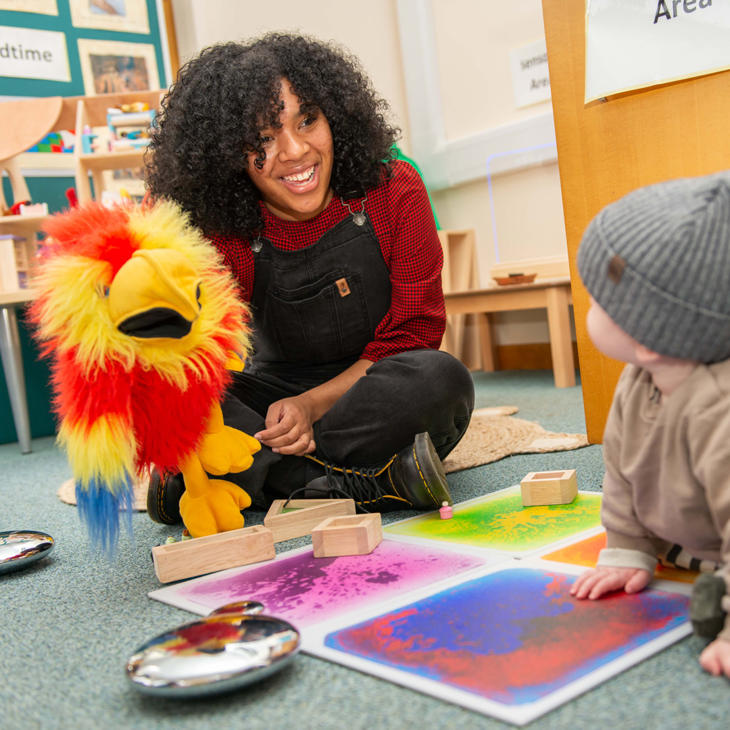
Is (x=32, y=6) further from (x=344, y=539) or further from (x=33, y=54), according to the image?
(x=344, y=539)

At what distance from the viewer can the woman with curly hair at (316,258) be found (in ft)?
3.93

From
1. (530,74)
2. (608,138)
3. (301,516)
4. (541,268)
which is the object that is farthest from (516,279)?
(301,516)

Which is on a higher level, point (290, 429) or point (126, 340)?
point (126, 340)

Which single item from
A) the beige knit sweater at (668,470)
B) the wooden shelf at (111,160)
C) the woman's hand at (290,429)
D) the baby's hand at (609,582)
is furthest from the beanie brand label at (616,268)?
the wooden shelf at (111,160)

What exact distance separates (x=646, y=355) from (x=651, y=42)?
0.69 meters

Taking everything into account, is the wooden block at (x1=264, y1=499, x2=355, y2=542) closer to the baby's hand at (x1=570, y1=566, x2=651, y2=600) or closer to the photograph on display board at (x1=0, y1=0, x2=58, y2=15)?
the baby's hand at (x1=570, y1=566, x2=651, y2=600)

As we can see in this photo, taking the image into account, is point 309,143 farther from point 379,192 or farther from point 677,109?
point 677,109

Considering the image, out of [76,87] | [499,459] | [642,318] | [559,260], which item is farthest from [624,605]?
[76,87]

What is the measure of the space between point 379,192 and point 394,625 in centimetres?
79

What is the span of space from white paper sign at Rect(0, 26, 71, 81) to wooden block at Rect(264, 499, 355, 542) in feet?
7.44

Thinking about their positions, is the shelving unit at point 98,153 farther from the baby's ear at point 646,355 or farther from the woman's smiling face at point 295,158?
the baby's ear at point 646,355

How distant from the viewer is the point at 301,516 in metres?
1.11

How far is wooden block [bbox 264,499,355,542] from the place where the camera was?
1099mm

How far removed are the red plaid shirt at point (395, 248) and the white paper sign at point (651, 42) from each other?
33 cm
